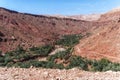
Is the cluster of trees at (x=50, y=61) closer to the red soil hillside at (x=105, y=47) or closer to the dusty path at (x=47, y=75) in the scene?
the red soil hillside at (x=105, y=47)

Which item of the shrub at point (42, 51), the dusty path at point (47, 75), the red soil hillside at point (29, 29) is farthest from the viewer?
the red soil hillside at point (29, 29)

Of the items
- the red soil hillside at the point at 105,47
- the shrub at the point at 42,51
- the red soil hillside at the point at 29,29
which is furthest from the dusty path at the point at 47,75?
the red soil hillside at the point at 29,29

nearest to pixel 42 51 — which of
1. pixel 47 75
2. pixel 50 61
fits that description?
pixel 50 61

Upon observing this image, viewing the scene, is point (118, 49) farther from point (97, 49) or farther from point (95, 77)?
point (95, 77)

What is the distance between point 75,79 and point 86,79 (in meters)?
0.28

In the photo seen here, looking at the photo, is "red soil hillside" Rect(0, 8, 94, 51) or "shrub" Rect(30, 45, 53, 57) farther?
"red soil hillside" Rect(0, 8, 94, 51)

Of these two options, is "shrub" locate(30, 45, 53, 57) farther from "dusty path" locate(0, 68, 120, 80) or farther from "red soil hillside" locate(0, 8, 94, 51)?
"dusty path" locate(0, 68, 120, 80)

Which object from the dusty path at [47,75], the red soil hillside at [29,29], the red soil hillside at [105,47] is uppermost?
the dusty path at [47,75]

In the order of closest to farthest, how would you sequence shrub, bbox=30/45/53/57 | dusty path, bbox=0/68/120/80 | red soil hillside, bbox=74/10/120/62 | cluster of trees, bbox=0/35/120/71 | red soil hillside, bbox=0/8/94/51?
1. dusty path, bbox=0/68/120/80
2. cluster of trees, bbox=0/35/120/71
3. red soil hillside, bbox=74/10/120/62
4. shrub, bbox=30/45/53/57
5. red soil hillside, bbox=0/8/94/51

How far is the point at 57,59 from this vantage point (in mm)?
41781

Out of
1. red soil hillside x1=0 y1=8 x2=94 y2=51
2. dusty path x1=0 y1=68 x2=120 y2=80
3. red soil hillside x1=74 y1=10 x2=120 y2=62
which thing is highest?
dusty path x1=0 y1=68 x2=120 y2=80

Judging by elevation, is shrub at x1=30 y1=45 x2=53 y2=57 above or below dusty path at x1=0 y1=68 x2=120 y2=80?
below

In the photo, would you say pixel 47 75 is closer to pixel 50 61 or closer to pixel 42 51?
pixel 50 61

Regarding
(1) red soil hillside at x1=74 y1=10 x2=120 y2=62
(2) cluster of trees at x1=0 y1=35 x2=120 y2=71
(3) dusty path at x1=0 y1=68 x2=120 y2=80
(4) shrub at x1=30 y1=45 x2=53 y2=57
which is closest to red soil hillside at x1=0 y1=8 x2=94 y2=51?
(4) shrub at x1=30 y1=45 x2=53 y2=57
